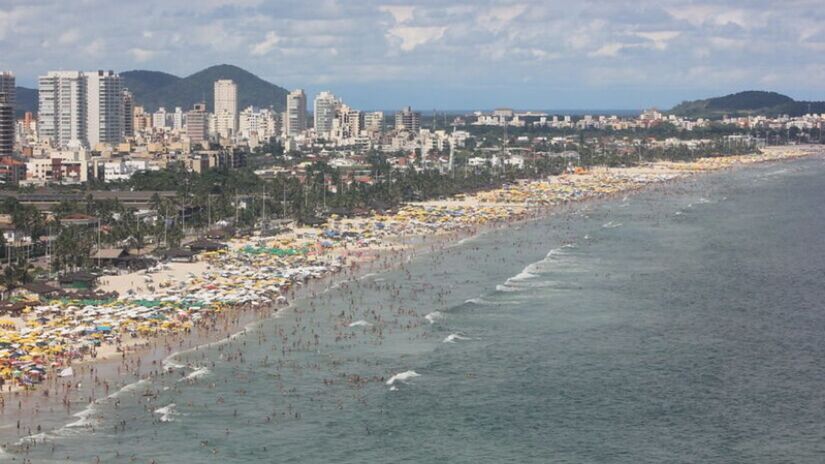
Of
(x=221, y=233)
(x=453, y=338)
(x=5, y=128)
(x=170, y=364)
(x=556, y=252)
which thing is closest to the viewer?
(x=170, y=364)

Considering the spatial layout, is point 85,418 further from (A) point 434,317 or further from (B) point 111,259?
(B) point 111,259

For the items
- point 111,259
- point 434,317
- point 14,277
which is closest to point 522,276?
point 434,317

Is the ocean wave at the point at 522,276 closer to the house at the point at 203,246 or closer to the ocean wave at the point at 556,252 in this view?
the ocean wave at the point at 556,252

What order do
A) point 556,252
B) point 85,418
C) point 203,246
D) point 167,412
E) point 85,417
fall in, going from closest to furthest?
point 85,418 < point 85,417 < point 167,412 < point 203,246 < point 556,252

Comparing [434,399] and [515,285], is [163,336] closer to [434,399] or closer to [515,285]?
[434,399]

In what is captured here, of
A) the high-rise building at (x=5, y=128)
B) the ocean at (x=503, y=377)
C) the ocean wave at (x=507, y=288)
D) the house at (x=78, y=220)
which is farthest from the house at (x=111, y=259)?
the high-rise building at (x=5, y=128)
